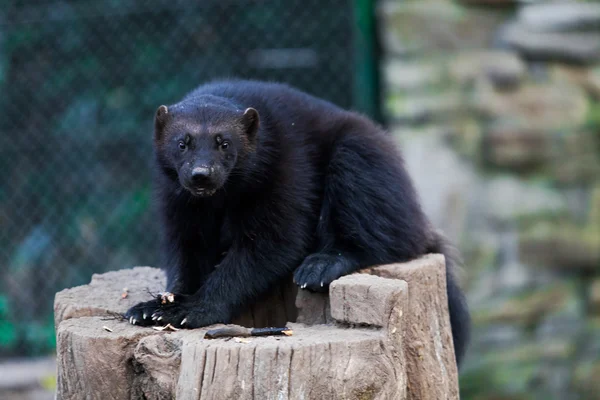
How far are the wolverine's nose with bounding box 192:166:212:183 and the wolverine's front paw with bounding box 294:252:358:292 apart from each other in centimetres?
56

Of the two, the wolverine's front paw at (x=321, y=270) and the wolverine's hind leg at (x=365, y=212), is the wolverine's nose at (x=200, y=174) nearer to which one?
the wolverine's front paw at (x=321, y=270)

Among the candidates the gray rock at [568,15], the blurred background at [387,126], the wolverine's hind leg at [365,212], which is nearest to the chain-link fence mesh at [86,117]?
the blurred background at [387,126]

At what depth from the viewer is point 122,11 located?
277 inches

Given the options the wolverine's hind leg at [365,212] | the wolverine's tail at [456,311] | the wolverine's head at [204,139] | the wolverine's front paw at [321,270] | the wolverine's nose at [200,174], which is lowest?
the wolverine's tail at [456,311]

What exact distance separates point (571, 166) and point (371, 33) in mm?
1601

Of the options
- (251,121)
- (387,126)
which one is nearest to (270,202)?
(251,121)

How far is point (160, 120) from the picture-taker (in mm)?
3988

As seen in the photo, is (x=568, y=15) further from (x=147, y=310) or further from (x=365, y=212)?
(x=147, y=310)

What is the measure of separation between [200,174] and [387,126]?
9.79 feet

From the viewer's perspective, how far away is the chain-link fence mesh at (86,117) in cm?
693

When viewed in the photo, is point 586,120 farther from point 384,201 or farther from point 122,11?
point 122,11

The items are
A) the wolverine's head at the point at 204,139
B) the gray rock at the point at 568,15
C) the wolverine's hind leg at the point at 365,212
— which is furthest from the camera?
the gray rock at the point at 568,15

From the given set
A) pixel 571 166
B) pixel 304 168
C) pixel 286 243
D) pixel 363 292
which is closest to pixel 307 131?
pixel 304 168

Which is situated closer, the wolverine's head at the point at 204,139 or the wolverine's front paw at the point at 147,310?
the wolverine's front paw at the point at 147,310
